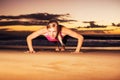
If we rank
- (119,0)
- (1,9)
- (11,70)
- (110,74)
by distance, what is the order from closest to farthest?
1. (110,74)
2. (11,70)
3. (119,0)
4. (1,9)

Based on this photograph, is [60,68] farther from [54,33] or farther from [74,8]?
[74,8]

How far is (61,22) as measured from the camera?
26.2 ft

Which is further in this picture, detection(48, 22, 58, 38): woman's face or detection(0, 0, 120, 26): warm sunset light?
detection(0, 0, 120, 26): warm sunset light

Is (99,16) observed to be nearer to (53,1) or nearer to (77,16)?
(77,16)

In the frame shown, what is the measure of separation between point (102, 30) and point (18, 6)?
204 cm

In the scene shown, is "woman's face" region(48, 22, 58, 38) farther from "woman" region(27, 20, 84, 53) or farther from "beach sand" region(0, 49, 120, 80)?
"beach sand" region(0, 49, 120, 80)

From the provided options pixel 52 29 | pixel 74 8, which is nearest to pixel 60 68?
pixel 52 29

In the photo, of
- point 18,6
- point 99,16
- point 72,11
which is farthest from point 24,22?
point 99,16

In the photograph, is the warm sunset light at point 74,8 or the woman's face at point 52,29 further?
the warm sunset light at point 74,8

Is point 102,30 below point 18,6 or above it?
below

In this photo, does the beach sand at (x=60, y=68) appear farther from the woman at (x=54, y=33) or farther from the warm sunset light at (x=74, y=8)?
the warm sunset light at (x=74, y=8)

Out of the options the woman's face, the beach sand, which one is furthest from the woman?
the beach sand

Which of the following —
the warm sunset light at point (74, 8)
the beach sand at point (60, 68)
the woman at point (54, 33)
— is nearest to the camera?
the beach sand at point (60, 68)

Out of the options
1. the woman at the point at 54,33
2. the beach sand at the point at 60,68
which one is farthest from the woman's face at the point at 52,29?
the beach sand at the point at 60,68
